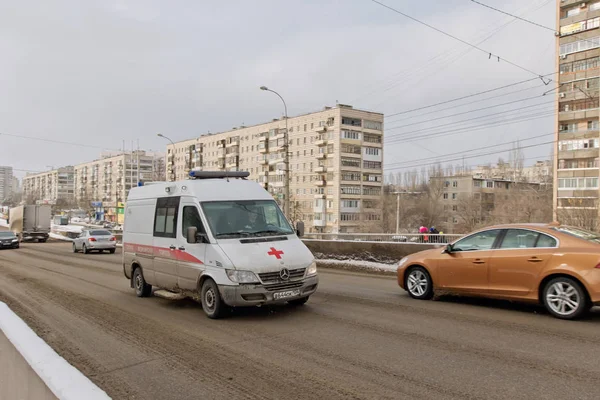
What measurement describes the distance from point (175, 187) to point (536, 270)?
22.0ft

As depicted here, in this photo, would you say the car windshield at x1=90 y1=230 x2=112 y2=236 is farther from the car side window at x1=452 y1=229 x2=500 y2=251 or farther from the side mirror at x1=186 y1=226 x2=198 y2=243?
the car side window at x1=452 y1=229 x2=500 y2=251

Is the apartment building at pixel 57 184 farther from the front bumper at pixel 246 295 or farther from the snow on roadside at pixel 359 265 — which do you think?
the front bumper at pixel 246 295

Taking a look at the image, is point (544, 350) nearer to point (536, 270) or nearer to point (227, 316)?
point (536, 270)

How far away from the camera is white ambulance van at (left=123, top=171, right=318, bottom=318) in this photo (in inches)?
289

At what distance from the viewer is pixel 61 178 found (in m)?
160

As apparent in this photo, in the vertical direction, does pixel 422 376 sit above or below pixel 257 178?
below

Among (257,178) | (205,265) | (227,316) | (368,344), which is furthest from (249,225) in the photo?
(257,178)

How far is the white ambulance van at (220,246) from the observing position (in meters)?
7.34

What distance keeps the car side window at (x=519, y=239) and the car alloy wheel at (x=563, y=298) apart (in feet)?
2.59

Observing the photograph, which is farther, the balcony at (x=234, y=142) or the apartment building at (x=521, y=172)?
the balcony at (x=234, y=142)

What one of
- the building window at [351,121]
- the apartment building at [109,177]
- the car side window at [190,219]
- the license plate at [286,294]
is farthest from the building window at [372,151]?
the license plate at [286,294]

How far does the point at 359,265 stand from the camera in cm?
1586

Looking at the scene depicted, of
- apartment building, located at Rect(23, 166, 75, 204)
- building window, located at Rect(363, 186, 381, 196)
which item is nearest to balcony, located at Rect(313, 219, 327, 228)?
building window, located at Rect(363, 186, 381, 196)

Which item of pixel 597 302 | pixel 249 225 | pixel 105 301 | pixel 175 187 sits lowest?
pixel 105 301
